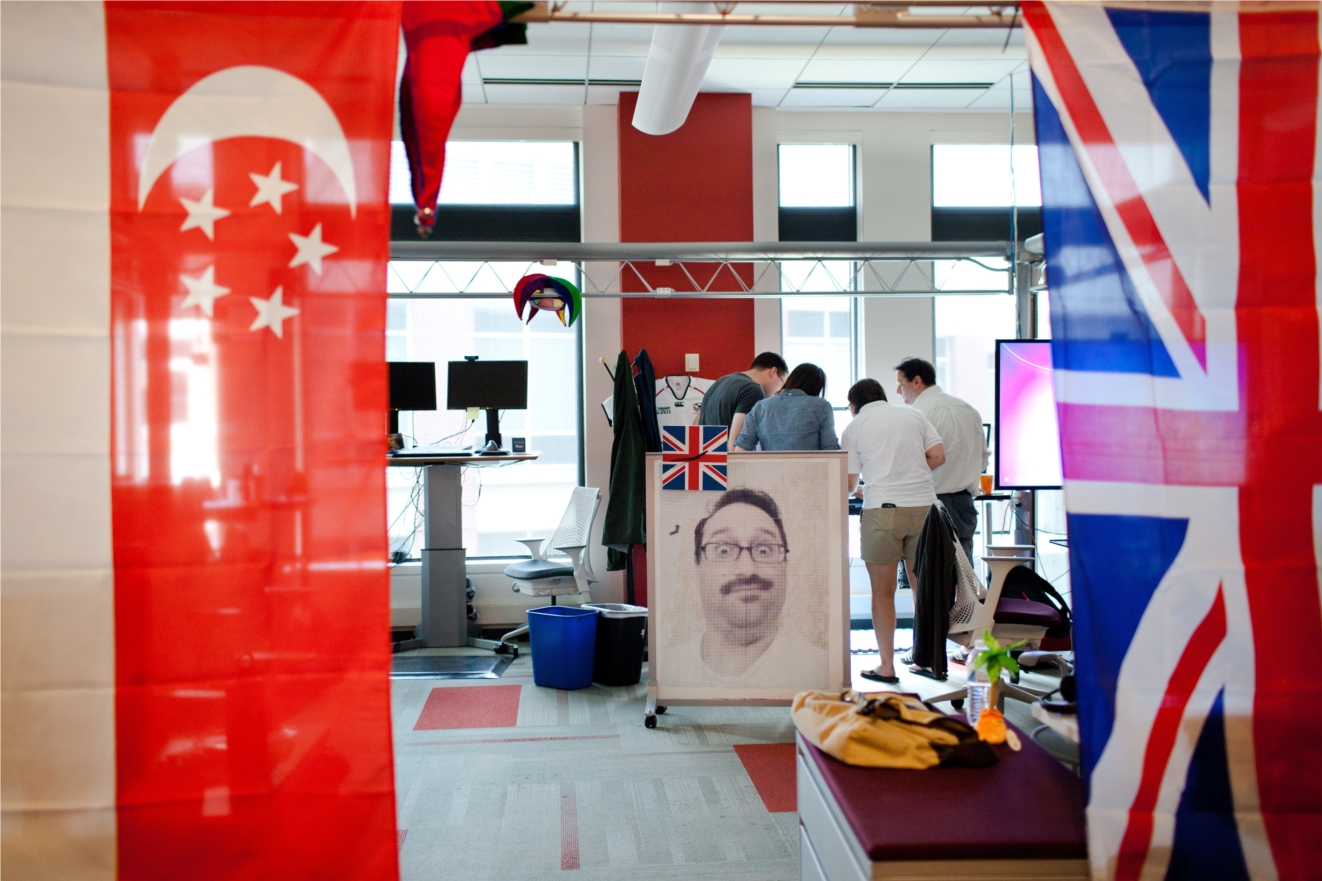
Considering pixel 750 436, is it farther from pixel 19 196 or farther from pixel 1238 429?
pixel 19 196

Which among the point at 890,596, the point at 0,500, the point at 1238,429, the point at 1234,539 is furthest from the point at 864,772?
the point at 890,596

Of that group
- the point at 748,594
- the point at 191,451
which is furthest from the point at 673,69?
the point at 191,451

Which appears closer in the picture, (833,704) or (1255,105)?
(1255,105)

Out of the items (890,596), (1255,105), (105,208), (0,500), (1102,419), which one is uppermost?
(1255,105)

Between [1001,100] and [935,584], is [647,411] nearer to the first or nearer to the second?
[935,584]

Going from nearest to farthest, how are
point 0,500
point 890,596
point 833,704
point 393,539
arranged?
1. point 0,500
2. point 833,704
3. point 890,596
4. point 393,539

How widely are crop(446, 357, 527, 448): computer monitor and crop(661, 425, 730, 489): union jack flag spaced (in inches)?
95.2

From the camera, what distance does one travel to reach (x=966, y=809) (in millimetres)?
1789

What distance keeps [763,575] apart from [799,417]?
89cm

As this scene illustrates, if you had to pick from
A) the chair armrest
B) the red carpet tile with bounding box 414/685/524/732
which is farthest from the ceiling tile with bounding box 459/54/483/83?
the red carpet tile with bounding box 414/685/524/732

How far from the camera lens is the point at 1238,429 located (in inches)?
73.0

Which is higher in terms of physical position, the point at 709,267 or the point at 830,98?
the point at 830,98

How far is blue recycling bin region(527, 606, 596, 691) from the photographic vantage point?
451cm

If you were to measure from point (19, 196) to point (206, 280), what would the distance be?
1.24ft
